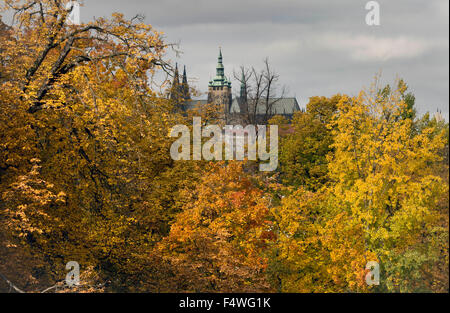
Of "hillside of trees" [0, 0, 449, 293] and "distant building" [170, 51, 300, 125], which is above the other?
"distant building" [170, 51, 300, 125]

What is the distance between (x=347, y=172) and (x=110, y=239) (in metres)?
14.2

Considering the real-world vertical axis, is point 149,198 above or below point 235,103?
below

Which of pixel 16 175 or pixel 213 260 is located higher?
pixel 16 175

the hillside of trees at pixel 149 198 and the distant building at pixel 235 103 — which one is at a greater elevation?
the distant building at pixel 235 103

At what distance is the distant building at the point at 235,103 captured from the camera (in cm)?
2749

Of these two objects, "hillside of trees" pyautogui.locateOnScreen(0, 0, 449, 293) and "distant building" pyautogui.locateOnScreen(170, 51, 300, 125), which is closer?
"hillside of trees" pyautogui.locateOnScreen(0, 0, 449, 293)

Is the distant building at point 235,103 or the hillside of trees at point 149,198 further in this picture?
the distant building at point 235,103

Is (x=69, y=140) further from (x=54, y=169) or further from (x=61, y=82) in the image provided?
(x=61, y=82)

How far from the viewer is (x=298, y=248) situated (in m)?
19.6

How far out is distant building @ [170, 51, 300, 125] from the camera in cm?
2749

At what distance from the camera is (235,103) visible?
431 ft

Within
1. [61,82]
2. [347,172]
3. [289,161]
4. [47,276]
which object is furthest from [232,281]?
[289,161]

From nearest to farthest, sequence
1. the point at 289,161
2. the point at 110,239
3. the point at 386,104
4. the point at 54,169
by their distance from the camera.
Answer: the point at 54,169, the point at 110,239, the point at 386,104, the point at 289,161

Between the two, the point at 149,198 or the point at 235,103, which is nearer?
the point at 149,198
